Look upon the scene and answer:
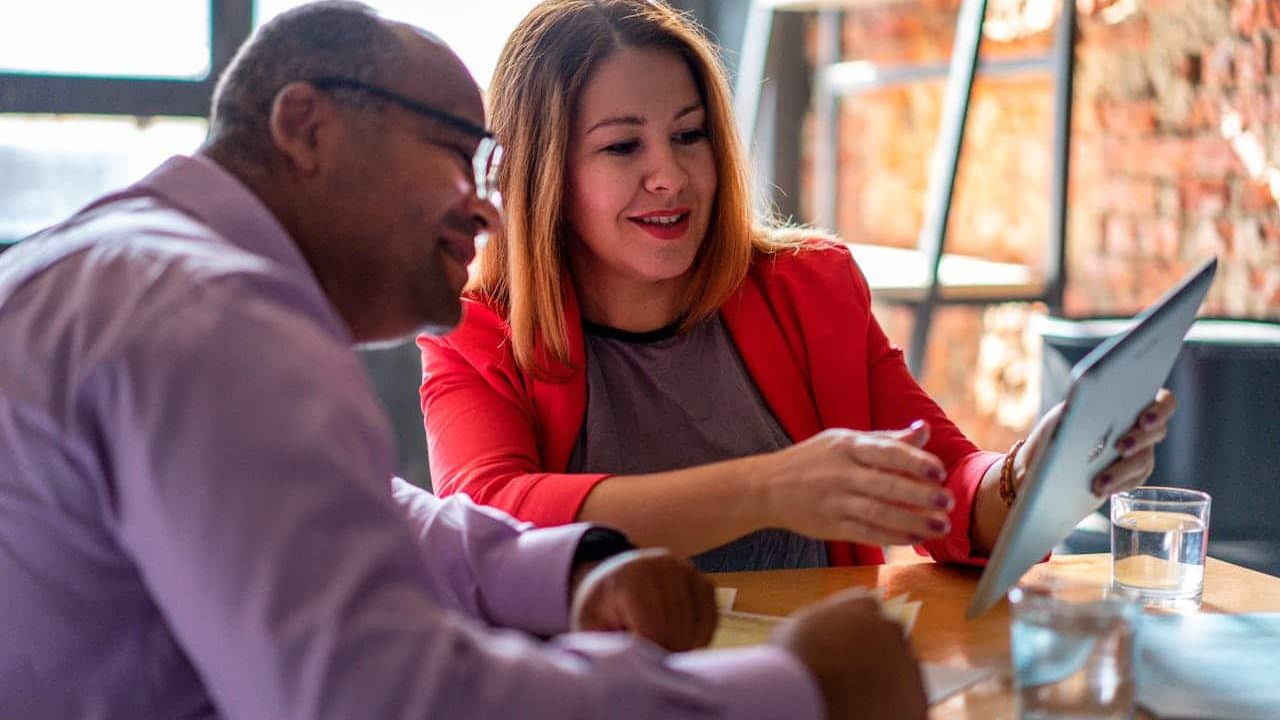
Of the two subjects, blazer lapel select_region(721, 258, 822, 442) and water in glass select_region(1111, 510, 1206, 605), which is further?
blazer lapel select_region(721, 258, 822, 442)

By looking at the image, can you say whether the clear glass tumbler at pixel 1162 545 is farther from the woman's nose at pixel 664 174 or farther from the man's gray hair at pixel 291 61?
the man's gray hair at pixel 291 61

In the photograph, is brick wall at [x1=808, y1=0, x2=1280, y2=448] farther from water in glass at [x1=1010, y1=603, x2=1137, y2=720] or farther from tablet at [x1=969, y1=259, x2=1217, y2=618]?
water in glass at [x1=1010, y1=603, x2=1137, y2=720]

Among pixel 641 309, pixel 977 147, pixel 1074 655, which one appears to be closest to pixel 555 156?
pixel 641 309

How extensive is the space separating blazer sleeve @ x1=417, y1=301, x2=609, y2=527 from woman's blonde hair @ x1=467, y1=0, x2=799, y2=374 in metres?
0.04

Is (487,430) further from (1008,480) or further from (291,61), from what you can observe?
(291,61)

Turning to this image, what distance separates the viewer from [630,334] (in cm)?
175

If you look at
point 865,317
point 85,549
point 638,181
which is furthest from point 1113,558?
point 85,549

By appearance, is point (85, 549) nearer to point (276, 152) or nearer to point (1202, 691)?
point (276, 152)

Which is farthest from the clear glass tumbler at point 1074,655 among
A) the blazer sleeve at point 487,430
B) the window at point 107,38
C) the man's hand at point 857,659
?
the window at point 107,38

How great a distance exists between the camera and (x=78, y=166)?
3.08 m

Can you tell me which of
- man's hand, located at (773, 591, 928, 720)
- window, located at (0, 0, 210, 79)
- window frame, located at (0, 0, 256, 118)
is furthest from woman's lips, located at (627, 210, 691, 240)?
window, located at (0, 0, 210, 79)

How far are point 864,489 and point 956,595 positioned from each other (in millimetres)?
197

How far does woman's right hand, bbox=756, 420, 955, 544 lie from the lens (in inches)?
44.3

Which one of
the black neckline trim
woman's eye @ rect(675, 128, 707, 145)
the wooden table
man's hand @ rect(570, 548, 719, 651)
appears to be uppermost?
woman's eye @ rect(675, 128, 707, 145)
